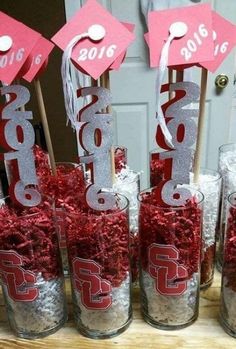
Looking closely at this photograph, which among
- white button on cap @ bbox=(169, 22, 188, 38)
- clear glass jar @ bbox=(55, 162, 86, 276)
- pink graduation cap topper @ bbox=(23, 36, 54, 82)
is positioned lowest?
clear glass jar @ bbox=(55, 162, 86, 276)

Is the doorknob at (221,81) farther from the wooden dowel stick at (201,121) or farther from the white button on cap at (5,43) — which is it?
the white button on cap at (5,43)

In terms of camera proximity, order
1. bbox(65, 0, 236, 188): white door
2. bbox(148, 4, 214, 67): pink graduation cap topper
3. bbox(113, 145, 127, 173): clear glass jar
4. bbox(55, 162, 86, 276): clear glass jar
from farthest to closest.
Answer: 1. bbox(65, 0, 236, 188): white door
2. bbox(113, 145, 127, 173): clear glass jar
3. bbox(55, 162, 86, 276): clear glass jar
4. bbox(148, 4, 214, 67): pink graduation cap topper

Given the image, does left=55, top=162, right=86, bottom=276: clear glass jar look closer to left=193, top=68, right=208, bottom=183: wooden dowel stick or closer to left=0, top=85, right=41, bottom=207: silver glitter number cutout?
left=0, top=85, right=41, bottom=207: silver glitter number cutout

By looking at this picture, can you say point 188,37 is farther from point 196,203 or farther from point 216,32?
point 196,203

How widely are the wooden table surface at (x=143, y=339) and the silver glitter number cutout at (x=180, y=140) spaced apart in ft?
0.74

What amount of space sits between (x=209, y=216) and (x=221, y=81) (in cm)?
117

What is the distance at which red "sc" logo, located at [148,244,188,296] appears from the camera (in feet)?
1.96

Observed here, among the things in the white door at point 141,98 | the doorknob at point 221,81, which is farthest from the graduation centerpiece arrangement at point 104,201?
the doorknob at point 221,81

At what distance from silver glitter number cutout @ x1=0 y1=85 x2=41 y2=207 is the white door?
108cm

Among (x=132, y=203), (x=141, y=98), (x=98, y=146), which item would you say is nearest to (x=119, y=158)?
(x=132, y=203)

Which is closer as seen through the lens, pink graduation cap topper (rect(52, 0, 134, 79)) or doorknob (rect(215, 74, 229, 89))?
pink graduation cap topper (rect(52, 0, 134, 79))

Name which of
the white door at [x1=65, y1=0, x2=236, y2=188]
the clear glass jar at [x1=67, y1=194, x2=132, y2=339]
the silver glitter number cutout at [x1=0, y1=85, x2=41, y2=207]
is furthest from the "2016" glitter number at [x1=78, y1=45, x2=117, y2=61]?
the white door at [x1=65, y1=0, x2=236, y2=188]

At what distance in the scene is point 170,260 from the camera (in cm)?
60

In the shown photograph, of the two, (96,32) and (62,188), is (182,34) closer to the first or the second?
(96,32)
